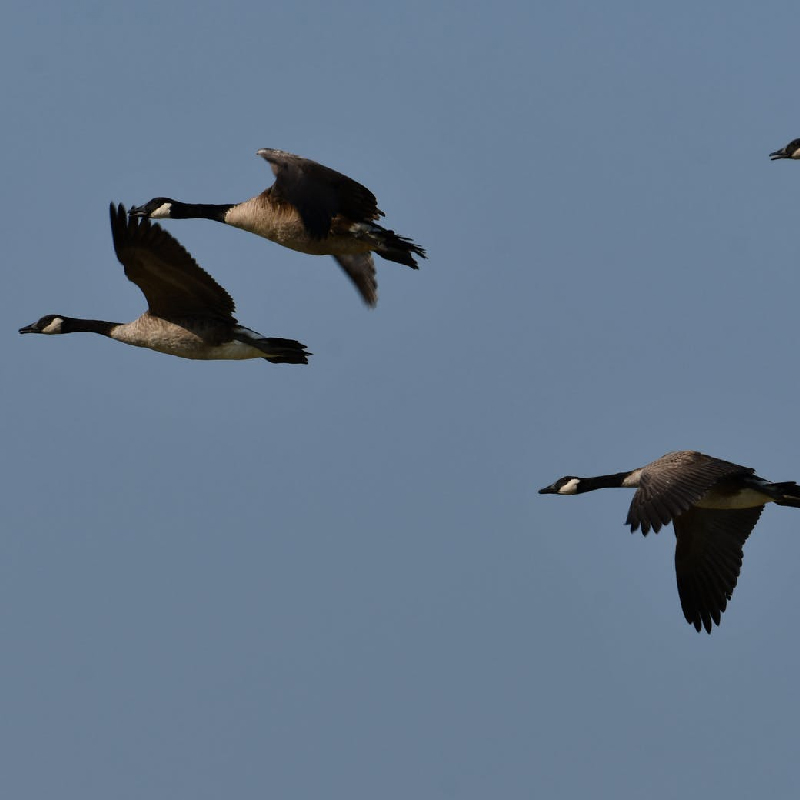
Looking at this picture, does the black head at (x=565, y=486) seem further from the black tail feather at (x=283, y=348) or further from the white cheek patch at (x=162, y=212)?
the white cheek patch at (x=162, y=212)

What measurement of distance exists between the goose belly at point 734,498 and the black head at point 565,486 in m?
2.06

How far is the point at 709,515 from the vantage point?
18.3m

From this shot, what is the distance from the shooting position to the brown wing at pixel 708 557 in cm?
1812

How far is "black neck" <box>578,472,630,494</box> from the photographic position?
738 inches

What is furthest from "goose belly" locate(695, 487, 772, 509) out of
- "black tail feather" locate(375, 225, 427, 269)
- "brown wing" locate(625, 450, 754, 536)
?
"black tail feather" locate(375, 225, 427, 269)

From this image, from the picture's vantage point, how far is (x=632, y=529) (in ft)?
49.3

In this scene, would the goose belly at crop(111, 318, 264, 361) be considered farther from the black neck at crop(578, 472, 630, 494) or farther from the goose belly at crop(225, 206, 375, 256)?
the black neck at crop(578, 472, 630, 494)

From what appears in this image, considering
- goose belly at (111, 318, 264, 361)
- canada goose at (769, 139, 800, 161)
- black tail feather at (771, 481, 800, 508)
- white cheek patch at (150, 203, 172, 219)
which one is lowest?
black tail feather at (771, 481, 800, 508)

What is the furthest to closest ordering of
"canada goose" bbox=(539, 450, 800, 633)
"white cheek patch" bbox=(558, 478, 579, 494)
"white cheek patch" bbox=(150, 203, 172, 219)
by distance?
"white cheek patch" bbox=(150, 203, 172, 219) < "white cheek patch" bbox=(558, 478, 579, 494) < "canada goose" bbox=(539, 450, 800, 633)

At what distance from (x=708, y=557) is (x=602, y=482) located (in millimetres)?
1495

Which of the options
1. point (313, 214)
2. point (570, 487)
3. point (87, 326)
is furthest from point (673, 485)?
point (87, 326)

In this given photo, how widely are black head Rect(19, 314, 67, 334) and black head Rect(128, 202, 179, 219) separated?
1.57 metres

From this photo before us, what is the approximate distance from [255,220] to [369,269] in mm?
2498

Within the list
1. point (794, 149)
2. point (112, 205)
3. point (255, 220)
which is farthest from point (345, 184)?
point (794, 149)
